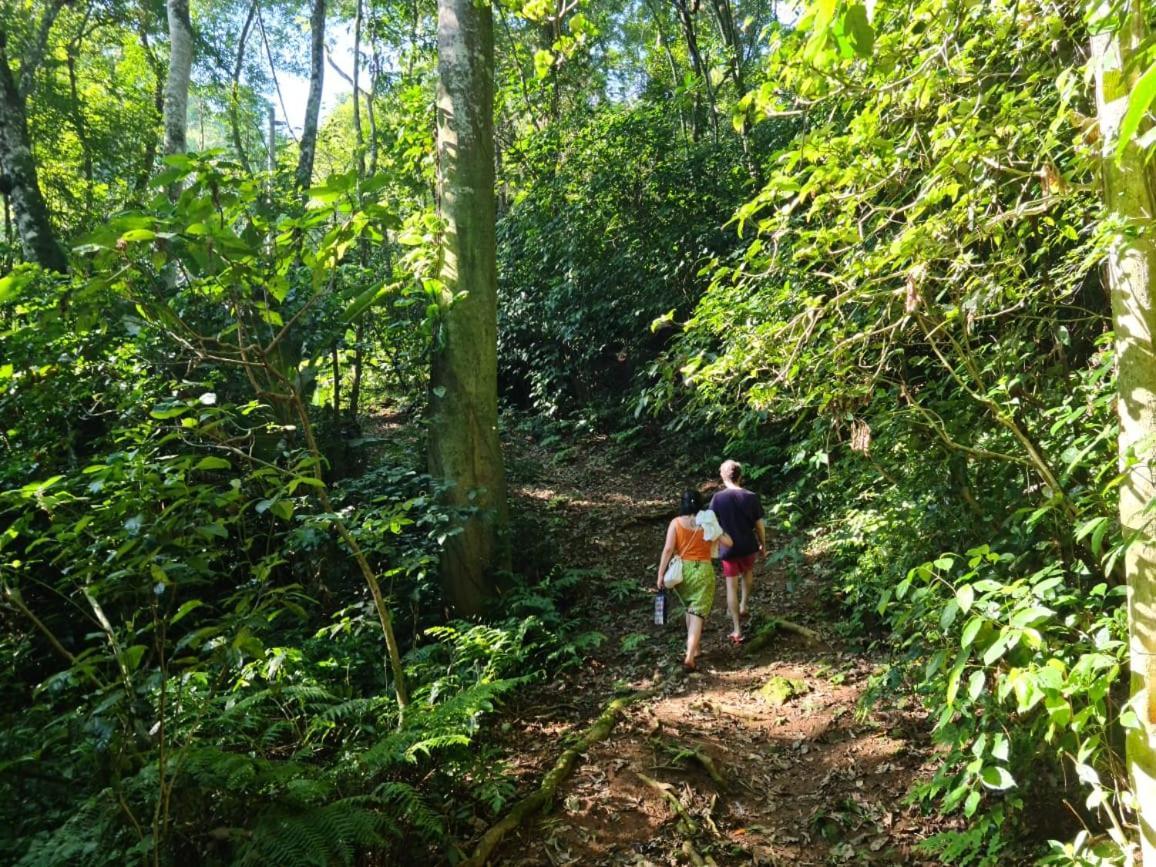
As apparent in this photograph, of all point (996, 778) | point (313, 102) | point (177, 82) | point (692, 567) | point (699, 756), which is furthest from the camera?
point (313, 102)

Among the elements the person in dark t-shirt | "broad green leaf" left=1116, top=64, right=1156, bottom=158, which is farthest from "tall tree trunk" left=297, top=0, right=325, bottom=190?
"broad green leaf" left=1116, top=64, right=1156, bottom=158

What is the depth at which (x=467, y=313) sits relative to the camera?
22.3ft

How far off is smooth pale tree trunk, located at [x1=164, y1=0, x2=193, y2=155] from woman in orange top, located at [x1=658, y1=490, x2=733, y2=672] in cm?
821

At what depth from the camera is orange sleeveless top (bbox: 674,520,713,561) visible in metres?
6.16

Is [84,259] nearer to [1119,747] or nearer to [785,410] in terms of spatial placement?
[785,410]

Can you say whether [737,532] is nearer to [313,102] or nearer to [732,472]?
[732,472]

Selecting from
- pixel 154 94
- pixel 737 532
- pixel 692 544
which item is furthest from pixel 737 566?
pixel 154 94

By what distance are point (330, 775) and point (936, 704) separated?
308 cm

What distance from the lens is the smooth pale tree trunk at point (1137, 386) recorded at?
2137mm

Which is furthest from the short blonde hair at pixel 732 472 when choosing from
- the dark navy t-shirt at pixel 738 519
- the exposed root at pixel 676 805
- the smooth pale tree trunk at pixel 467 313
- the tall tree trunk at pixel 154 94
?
the tall tree trunk at pixel 154 94

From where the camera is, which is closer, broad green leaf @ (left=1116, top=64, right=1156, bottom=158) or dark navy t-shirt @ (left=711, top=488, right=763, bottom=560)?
broad green leaf @ (left=1116, top=64, right=1156, bottom=158)

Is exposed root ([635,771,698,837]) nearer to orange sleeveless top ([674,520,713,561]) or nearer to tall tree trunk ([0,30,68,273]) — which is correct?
orange sleeveless top ([674,520,713,561])

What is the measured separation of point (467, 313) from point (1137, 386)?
553cm

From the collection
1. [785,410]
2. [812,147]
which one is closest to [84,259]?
[812,147]
